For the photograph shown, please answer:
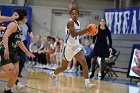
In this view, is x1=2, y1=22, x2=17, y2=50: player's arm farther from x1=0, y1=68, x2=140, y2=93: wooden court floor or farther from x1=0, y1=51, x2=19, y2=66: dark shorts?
x1=0, y1=68, x2=140, y2=93: wooden court floor

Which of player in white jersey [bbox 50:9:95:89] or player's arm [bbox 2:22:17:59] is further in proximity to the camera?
player in white jersey [bbox 50:9:95:89]

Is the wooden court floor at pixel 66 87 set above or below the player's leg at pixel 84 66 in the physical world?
below

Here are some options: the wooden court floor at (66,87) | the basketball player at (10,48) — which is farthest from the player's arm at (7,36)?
the wooden court floor at (66,87)

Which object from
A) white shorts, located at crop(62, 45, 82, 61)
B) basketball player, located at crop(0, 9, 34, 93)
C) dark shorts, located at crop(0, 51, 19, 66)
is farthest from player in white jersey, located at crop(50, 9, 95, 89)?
dark shorts, located at crop(0, 51, 19, 66)

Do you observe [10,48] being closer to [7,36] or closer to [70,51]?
Result: [7,36]

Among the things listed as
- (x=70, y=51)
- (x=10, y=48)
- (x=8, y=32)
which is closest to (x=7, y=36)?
(x=8, y=32)

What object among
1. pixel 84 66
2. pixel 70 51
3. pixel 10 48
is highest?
pixel 10 48

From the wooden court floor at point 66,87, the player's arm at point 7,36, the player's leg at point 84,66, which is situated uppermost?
the player's arm at point 7,36

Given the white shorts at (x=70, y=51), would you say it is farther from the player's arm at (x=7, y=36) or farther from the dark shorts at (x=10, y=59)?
the player's arm at (x=7, y=36)

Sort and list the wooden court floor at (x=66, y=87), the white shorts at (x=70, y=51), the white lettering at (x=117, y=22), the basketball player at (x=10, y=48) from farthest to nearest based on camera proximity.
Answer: the white lettering at (x=117, y=22) → the white shorts at (x=70, y=51) → the wooden court floor at (x=66, y=87) → the basketball player at (x=10, y=48)

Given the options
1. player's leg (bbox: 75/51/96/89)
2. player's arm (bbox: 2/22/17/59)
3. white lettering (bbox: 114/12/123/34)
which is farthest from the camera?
white lettering (bbox: 114/12/123/34)

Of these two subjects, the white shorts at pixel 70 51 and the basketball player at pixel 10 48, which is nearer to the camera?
the basketball player at pixel 10 48

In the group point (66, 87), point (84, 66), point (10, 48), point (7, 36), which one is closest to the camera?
point (7, 36)

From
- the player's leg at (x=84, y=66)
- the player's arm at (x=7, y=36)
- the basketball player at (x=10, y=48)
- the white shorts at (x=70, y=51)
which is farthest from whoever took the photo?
the white shorts at (x=70, y=51)
